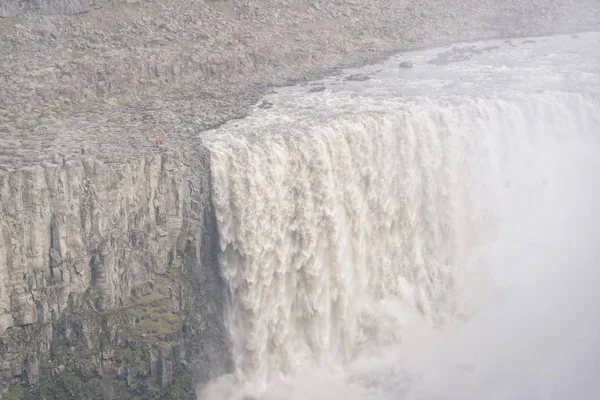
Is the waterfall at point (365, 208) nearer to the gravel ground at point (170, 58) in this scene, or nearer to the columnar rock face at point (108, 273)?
the columnar rock face at point (108, 273)

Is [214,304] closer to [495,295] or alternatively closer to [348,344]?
[348,344]

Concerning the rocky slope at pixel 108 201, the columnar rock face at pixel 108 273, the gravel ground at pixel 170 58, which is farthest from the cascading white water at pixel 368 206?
the gravel ground at pixel 170 58

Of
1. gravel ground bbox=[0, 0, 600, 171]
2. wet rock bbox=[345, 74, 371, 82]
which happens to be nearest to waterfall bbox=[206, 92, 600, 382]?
gravel ground bbox=[0, 0, 600, 171]

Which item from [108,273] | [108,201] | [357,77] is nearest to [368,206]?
[357,77]

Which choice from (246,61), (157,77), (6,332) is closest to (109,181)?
(6,332)

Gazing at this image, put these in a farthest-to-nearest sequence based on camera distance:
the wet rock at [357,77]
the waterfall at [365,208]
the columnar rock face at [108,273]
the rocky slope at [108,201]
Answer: the wet rock at [357,77] → the waterfall at [365,208] → the rocky slope at [108,201] → the columnar rock face at [108,273]
